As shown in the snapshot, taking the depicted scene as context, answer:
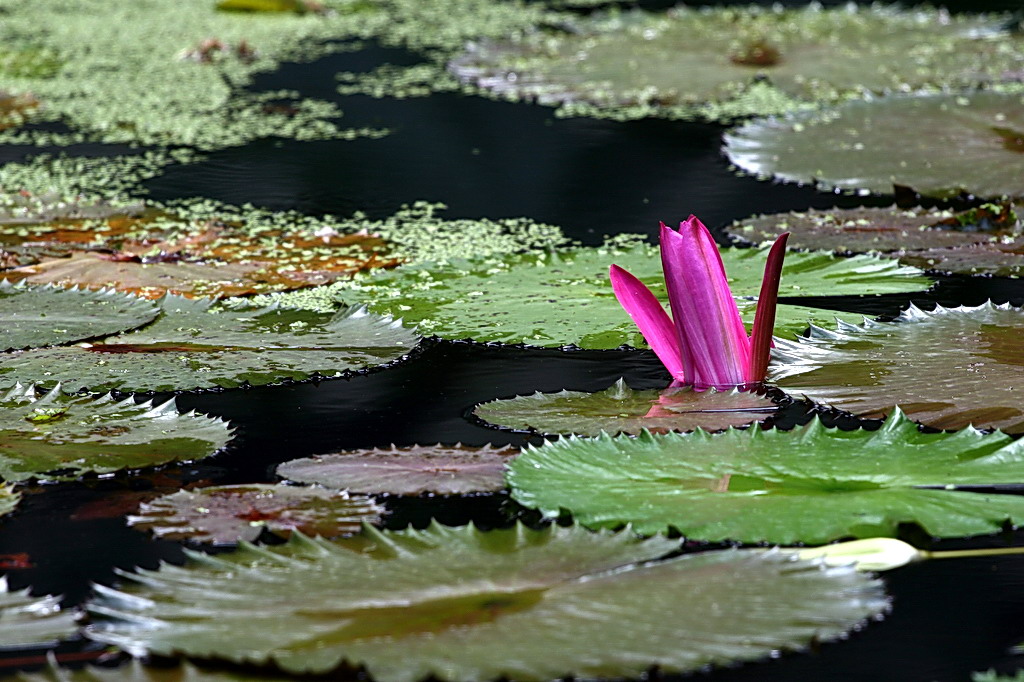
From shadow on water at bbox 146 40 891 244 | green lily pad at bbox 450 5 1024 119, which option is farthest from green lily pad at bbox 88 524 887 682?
green lily pad at bbox 450 5 1024 119

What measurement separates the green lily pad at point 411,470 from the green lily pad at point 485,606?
20cm

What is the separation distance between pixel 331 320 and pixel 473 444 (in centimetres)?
48

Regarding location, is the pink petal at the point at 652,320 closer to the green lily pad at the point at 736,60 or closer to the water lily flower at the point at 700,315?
the water lily flower at the point at 700,315

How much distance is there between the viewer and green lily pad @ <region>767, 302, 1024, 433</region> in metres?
1.49

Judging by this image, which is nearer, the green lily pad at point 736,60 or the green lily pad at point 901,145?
the green lily pad at point 901,145

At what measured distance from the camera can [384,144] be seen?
3.31 metres

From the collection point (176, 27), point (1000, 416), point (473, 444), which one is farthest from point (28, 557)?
point (176, 27)

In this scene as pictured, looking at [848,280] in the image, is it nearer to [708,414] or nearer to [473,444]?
[708,414]

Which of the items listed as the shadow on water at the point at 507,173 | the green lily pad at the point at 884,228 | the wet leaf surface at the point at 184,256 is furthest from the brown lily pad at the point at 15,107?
the green lily pad at the point at 884,228

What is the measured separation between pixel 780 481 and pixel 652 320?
0.40 meters

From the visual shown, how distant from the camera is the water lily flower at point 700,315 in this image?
1.58 metres

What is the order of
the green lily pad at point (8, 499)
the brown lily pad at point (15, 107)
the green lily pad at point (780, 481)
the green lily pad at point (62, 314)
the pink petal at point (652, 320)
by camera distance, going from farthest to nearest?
the brown lily pad at point (15, 107) → the green lily pad at point (62, 314) → the pink petal at point (652, 320) → the green lily pad at point (8, 499) → the green lily pad at point (780, 481)

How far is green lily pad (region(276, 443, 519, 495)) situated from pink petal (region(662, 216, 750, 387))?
294mm

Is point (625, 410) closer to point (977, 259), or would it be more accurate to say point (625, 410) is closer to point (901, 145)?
point (977, 259)
